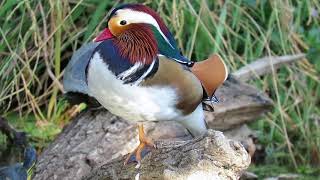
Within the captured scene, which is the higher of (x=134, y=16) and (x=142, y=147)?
(x=134, y=16)

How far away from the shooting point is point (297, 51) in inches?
138

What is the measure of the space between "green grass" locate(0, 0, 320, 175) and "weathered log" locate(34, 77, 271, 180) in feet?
1.43

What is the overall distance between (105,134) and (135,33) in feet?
2.42

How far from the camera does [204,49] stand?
334 centimetres

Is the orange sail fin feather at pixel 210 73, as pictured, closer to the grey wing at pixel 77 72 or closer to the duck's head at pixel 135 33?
the duck's head at pixel 135 33

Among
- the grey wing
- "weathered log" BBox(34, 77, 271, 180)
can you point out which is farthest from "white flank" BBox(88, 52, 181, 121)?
the grey wing

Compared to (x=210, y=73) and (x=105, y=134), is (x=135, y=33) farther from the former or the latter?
(x=105, y=134)

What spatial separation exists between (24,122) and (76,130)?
60 centimetres

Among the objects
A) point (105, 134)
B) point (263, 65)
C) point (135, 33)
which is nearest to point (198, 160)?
point (135, 33)

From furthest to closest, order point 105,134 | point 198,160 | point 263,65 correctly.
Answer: point 263,65
point 105,134
point 198,160

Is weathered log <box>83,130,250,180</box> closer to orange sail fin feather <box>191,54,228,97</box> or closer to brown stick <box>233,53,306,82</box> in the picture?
orange sail fin feather <box>191,54,228,97</box>

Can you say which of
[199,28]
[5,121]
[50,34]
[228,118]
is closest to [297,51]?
[199,28]

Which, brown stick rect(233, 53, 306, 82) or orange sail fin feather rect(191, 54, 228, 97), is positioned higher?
orange sail fin feather rect(191, 54, 228, 97)

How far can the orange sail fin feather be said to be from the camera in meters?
1.96
